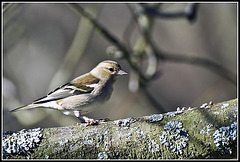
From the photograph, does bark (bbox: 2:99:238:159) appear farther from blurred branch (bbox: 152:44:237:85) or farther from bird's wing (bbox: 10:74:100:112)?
blurred branch (bbox: 152:44:237:85)

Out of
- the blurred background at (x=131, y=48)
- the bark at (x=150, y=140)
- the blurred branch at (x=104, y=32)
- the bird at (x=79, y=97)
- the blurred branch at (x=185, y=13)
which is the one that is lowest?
the bark at (x=150, y=140)

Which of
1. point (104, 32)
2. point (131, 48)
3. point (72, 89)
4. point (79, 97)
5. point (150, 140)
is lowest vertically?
point (150, 140)

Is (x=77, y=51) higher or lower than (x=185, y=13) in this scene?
higher

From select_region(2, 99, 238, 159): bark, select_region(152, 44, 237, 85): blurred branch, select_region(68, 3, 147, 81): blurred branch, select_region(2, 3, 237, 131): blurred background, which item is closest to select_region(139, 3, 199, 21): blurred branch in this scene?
select_region(2, 99, 238, 159): bark

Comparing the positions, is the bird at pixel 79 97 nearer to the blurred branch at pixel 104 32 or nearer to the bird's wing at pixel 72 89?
the bird's wing at pixel 72 89

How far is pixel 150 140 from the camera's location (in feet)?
8.39

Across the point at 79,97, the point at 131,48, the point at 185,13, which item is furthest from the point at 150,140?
the point at 131,48

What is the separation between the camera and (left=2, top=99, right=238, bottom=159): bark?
2.49 m

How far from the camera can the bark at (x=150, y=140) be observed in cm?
249

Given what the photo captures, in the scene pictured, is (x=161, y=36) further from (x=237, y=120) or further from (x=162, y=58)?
(x=237, y=120)

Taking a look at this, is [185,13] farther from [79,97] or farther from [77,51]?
[77,51]

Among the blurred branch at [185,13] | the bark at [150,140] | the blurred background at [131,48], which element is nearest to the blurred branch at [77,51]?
the blurred background at [131,48]

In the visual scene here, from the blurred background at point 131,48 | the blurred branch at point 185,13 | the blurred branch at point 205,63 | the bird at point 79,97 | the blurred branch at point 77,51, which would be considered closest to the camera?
the blurred branch at point 185,13

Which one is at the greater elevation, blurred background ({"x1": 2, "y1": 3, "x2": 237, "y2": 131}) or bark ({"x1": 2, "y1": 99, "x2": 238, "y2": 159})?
blurred background ({"x1": 2, "y1": 3, "x2": 237, "y2": 131})
